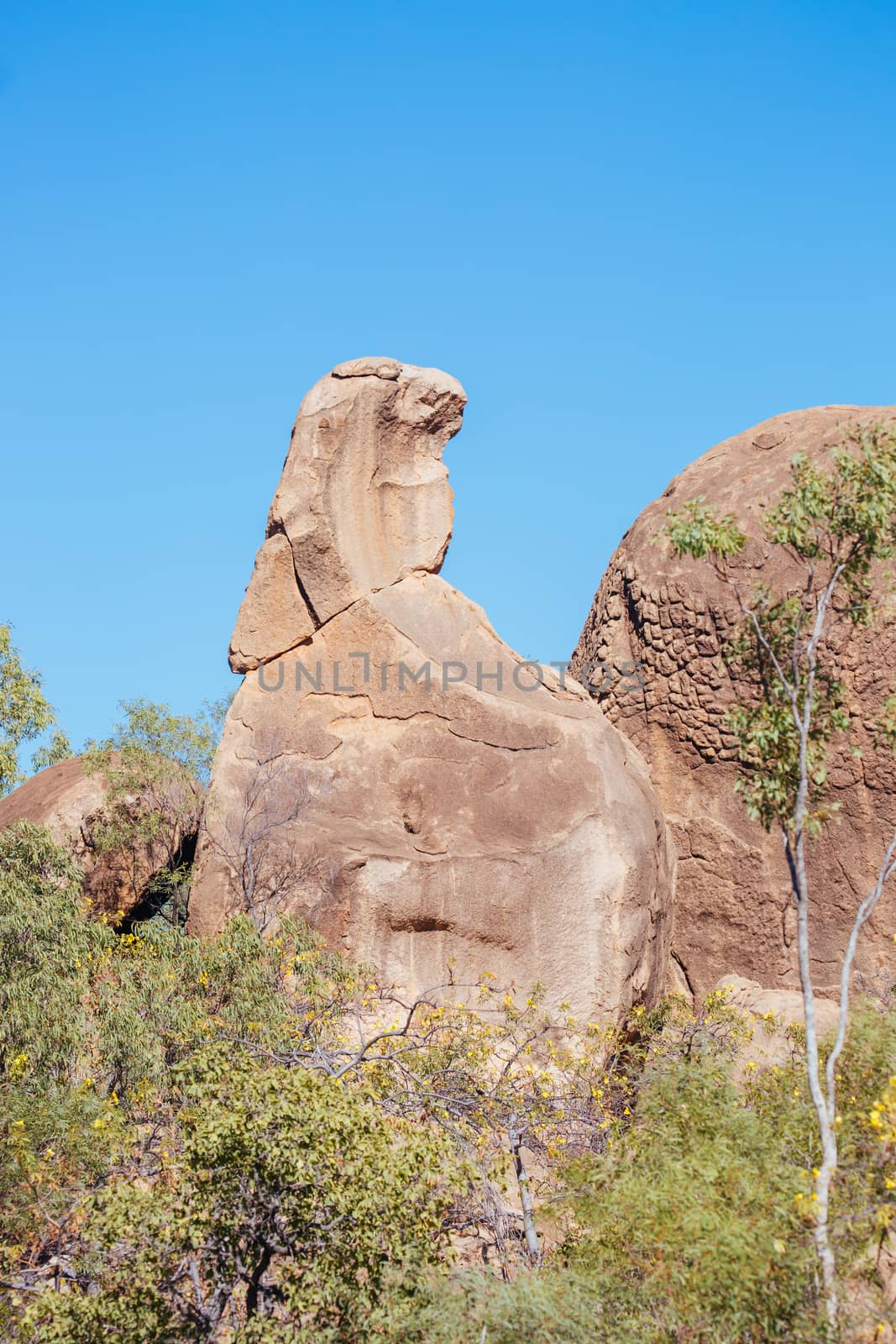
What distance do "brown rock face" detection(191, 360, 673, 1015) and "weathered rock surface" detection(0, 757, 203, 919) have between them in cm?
158

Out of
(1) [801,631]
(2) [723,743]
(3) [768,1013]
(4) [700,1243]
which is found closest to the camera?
(4) [700,1243]

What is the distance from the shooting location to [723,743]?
2084 centimetres

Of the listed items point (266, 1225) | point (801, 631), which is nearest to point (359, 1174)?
point (266, 1225)

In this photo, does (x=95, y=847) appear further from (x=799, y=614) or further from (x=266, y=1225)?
(x=799, y=614)

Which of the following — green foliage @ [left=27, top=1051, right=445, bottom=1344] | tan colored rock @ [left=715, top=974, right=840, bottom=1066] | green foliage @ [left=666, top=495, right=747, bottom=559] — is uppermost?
green foliage @ [left=666, top=495, right=747, bottom=559]

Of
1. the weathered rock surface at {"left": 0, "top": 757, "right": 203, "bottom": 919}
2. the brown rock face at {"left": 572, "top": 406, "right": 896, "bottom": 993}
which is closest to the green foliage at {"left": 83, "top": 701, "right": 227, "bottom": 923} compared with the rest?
the weathered rock surface at {"left": 0, "top": 757, "right": 203, "bottom": 919}

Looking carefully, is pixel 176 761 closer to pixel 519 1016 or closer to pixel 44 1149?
pixel 519 1016

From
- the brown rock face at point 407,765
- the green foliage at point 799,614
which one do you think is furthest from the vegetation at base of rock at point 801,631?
the brown rock face at point 407,765

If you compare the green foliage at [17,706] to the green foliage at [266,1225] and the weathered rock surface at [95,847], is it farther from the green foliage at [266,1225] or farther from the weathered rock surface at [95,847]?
the green foliage at [266,1225]

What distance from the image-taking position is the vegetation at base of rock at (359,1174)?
31.2 ft

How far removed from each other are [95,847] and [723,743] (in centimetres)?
877

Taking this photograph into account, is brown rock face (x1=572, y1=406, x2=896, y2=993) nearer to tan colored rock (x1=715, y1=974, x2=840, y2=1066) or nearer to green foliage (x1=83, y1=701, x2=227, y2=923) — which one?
tan colored rock (x1=715, y1=974, x2=840, y2=1066)

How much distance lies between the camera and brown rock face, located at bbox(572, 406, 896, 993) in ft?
65.6

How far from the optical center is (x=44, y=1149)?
1285 cm
